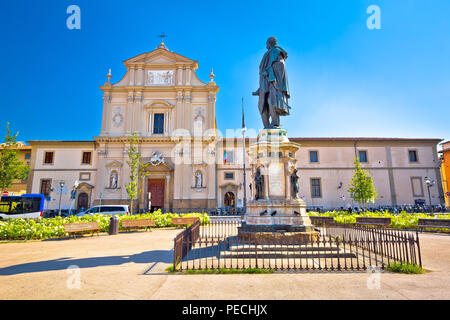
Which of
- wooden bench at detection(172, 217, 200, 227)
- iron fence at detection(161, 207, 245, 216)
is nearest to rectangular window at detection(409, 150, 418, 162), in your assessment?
iron fence at detection(161, 207, 245, 216)

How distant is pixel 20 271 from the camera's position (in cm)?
536

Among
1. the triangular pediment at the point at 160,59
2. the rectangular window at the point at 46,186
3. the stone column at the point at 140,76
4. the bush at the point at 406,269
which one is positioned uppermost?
the triangular pediment at the point at 160,59

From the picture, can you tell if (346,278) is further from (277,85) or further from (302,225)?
(277,85)

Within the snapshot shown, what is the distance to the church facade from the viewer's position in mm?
26844

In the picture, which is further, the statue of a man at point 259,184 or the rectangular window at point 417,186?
the rectangular window at point 417,186

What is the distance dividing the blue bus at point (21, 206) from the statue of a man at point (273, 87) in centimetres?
2194

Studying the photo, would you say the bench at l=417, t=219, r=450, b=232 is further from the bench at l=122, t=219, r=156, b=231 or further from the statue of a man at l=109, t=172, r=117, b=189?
the statue of a man at l=109, t=172, r=117, b=189

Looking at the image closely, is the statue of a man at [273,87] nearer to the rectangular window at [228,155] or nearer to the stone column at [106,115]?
the rectangular window at [228,155]

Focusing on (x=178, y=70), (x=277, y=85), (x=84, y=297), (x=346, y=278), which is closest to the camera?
(x=84, y=297)

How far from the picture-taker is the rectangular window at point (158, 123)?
28438 mm

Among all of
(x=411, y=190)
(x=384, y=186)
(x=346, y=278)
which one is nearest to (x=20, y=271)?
(x=346, y=278)

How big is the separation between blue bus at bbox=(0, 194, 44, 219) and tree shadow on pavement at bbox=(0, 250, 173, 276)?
18.1 meters

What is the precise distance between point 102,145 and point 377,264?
92.9ft

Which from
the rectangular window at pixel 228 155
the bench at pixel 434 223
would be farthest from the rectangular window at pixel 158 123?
the bench at pixel 434 223
